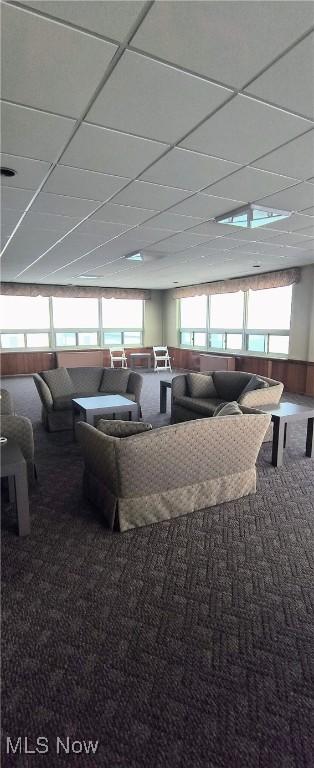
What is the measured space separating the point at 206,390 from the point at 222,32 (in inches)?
150

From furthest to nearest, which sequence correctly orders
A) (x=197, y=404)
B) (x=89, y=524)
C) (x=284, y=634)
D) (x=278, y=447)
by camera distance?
(x=197, y=404) < (x=278, y=447) < (x=89, y=524) < (x=284, y=634)

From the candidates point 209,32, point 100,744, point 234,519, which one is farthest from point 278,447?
point 209,32

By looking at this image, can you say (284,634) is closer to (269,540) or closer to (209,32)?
(269,540)

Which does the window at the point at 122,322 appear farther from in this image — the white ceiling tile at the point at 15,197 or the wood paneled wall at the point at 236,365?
the white ceiling tile at the point at 15,197

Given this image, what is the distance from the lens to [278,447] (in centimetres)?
340

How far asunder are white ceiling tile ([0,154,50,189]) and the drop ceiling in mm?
14

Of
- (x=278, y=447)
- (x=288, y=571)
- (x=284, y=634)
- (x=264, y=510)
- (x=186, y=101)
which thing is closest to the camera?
(x=284, y=634)

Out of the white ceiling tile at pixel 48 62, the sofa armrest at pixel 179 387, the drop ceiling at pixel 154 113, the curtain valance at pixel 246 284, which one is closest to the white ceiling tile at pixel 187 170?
the drop ceiling at pixel 154 113

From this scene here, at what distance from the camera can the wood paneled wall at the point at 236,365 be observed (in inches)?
272

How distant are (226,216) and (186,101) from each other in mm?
1854

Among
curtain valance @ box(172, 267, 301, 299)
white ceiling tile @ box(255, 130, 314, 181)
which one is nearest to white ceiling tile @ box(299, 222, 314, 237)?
white ceiling tile @ box(255, 130, 314, 181)

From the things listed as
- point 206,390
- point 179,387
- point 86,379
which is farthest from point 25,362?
point 206,390

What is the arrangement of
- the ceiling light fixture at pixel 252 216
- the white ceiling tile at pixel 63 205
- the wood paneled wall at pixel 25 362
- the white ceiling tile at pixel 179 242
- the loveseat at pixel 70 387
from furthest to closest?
the wood paneled wall at pixel 25 362
the loveseat at pixel 70 387
the white ceiling tile at pixel 179 242
the ceiling light fixture at pixel 252 216
the white ceiling tile at pixel 63 205

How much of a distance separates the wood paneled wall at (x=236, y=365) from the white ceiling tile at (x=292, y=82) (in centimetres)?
547
